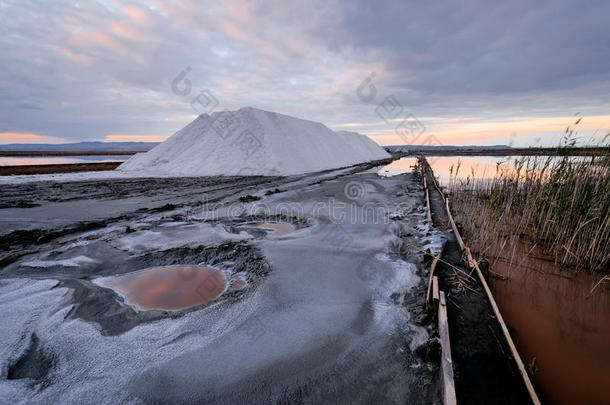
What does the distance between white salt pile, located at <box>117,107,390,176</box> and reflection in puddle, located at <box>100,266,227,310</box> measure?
Answer: 9.81 m

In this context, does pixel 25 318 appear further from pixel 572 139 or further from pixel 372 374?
pixel 572 139

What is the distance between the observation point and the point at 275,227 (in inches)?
180

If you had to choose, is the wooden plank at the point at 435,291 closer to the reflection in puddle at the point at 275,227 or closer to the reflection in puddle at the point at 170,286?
the reflection in puddle at the point at 170,286

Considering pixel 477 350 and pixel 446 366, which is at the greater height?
pixel 446 366

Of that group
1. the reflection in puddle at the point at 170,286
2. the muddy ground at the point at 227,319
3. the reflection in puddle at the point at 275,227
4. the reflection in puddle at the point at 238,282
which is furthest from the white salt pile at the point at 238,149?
the reflection in puddle at the point at 238,282

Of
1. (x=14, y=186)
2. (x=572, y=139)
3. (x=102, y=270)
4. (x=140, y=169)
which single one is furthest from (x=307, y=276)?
(x=140, y=169)

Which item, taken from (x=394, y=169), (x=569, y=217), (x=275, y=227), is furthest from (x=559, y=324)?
(x=394, y=169)

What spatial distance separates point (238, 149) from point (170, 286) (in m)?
11.7

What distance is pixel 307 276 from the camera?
2.81 m

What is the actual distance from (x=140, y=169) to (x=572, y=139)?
1656cm

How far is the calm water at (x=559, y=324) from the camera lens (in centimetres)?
157

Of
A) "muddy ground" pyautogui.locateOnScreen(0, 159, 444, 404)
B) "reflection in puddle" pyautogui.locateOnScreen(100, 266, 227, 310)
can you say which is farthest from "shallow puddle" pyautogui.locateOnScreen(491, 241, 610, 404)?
"reflection in puddle" pyautogui.locateOnScreen(100, 266, 227, 310)

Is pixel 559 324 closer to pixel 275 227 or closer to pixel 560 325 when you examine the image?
pixel 560 325

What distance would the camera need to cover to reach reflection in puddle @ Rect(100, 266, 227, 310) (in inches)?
92.4
